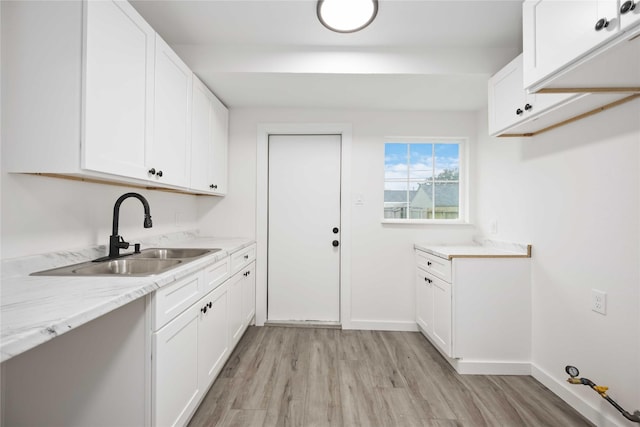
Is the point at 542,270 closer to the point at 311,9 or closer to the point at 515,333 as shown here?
the point at 515,333

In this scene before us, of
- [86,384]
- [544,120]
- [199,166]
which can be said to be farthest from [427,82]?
[86,384]

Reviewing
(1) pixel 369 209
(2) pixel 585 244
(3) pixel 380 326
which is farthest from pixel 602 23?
(3) pixel 380 326

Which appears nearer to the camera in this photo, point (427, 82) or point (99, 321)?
point (99, 321)

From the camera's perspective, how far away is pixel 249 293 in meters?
2.67

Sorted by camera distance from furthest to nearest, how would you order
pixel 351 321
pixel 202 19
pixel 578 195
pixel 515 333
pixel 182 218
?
pixel 351 321
pixel 182 218
pixel 515 333
pixel 202 19
pixel 578 195

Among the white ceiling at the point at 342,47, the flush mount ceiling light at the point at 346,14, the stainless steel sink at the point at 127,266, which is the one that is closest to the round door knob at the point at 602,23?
the white ceiling at the point at 342,47

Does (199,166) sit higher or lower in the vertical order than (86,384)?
higher

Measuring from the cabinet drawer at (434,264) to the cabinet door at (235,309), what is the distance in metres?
1.65

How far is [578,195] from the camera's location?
169cm

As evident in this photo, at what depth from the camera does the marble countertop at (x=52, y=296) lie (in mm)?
669

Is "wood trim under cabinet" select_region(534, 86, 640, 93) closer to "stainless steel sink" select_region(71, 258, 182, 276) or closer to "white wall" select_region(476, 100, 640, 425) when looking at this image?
"white wall" select_region(476, 100, 640, 425)

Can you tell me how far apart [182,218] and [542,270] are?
293 cm

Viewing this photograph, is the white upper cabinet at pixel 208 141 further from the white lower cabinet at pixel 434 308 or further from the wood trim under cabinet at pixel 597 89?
the wood trim under cabinet at pixel 597 89

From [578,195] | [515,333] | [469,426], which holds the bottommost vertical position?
[469,426]
